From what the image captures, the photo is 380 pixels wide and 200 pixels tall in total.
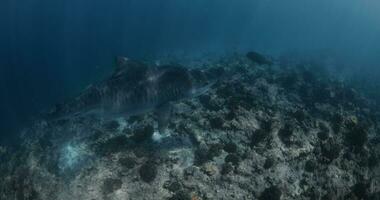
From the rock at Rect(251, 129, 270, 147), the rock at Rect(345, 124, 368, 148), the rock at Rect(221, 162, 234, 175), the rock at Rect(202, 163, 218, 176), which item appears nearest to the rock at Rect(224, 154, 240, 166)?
the rock at Rect(221, 162, 234, 175)

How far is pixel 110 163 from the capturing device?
1478 centimetres

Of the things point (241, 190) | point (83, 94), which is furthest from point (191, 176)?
point (83, 94)

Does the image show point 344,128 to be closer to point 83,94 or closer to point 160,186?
point 160,186

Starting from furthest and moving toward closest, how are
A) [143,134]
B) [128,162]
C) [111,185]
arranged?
[143,134], [128,162], [111,185]

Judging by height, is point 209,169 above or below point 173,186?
above

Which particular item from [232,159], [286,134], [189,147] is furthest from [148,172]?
[286,134]

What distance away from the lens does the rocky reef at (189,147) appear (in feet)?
39.5

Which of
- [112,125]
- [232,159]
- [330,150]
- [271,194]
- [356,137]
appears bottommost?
[112,125]

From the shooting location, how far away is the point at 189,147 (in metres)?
15.2

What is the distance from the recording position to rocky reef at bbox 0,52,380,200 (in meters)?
12.1

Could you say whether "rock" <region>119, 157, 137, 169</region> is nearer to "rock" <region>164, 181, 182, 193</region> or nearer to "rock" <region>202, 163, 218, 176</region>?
"rock" <region>164, 181, 182, 193</region>

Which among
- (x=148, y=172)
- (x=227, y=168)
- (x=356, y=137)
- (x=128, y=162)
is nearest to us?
(x=148, y=172)

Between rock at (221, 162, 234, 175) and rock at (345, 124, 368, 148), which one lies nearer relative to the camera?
rock at (221, 162, 234, 175)

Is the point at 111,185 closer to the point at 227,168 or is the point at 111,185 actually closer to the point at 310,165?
the point at 227,168
